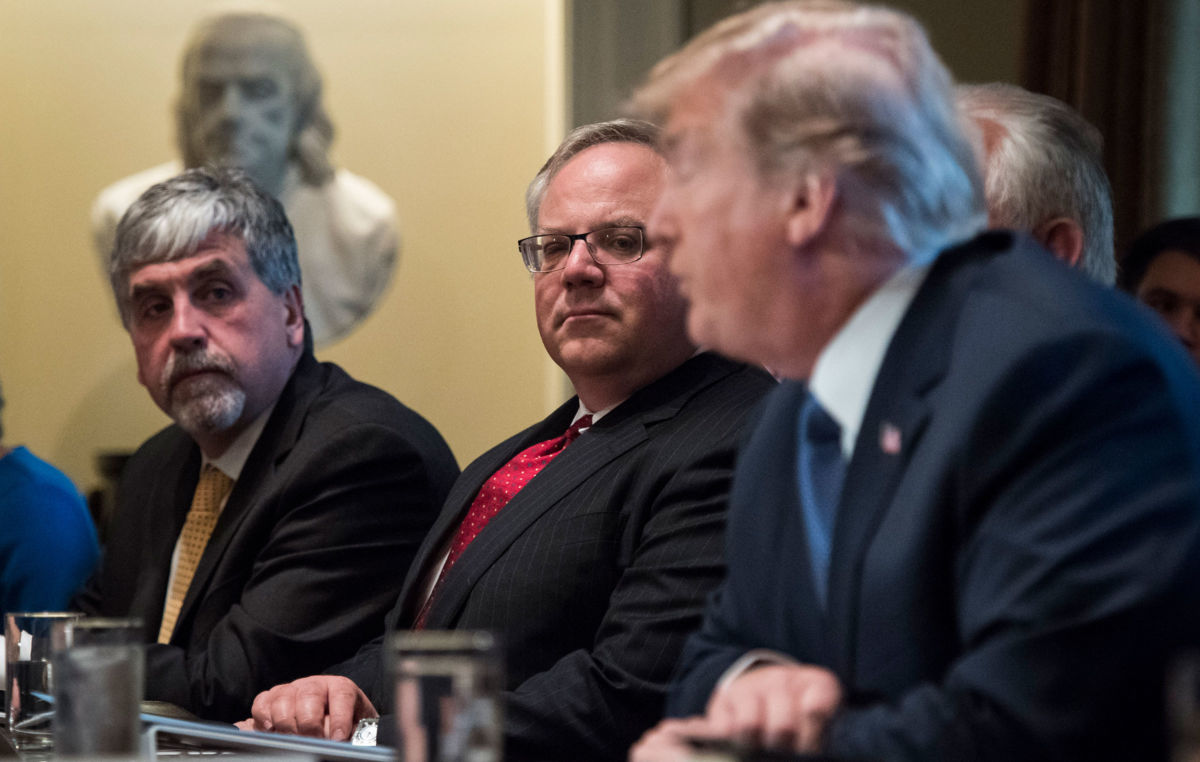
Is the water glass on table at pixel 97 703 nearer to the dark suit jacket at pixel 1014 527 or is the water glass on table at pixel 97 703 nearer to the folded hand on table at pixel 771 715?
the folded hand on table at pixel 771 715

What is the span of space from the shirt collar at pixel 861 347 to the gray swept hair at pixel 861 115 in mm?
32

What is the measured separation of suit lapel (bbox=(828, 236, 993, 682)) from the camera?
1.24 meters

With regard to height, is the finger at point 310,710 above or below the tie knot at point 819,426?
below

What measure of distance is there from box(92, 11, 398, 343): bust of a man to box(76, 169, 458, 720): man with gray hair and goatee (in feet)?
4.17

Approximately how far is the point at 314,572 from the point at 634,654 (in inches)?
37.3

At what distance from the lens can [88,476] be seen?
4.64 m

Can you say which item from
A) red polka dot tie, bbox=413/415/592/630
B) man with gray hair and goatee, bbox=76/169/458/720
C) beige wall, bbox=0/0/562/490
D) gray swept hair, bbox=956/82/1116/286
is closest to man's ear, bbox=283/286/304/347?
man with gray hair and goatee, bbox=76/169/458/720

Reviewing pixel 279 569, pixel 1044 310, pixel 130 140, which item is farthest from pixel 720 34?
pixel 130 140

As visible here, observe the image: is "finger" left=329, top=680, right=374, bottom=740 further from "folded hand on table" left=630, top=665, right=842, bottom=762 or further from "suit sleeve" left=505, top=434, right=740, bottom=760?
"folded hand on table" left=630, top=665, right=842, bottom=762

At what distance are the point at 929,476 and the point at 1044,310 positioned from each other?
173 millimetres

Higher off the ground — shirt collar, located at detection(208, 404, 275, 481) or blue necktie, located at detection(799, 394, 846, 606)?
blue necktie, located at detection(799, 394, 846, 606)

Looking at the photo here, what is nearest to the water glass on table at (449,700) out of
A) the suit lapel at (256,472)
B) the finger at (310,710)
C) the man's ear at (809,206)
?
the man's ear at (809,206)

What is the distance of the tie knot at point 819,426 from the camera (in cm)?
145

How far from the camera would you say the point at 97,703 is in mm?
1232
